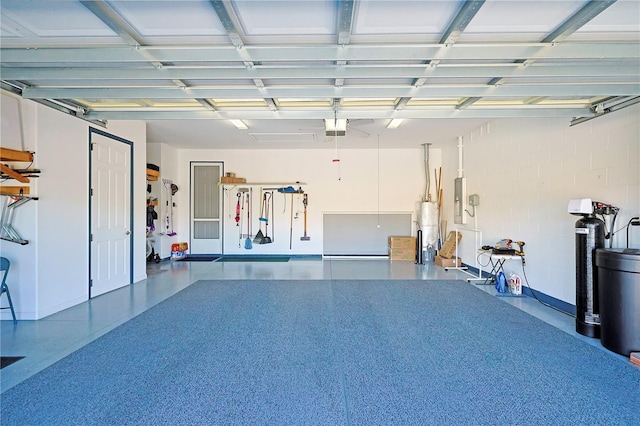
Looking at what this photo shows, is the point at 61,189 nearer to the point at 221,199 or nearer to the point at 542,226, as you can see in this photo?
the point at 221,199

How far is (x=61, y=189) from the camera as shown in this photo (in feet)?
13.9

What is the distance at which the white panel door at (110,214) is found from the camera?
4.89 meters

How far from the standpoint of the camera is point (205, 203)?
8.84m

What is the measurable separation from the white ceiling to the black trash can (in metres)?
1.60

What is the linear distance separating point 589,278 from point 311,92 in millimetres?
3467

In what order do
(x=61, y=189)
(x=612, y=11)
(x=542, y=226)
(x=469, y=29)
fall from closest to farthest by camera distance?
(x=612, y=11), (x=469, y=29), (x=61, y=189), (x=542, y=226)

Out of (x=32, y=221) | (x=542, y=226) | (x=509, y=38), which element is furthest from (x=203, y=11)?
(x=542, y=226)

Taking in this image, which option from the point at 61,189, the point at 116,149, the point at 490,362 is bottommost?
the point at 490,362

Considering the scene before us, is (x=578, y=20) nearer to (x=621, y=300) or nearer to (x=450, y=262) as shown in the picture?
(x=621, y=300)

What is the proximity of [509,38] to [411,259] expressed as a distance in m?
6.56

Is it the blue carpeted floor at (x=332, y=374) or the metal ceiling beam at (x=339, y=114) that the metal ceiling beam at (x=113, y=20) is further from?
the blue carpeted floor at (x=332, y=374)

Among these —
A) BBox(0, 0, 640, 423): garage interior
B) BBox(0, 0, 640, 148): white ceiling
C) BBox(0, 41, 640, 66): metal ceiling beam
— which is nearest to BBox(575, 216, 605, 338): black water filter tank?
BBox(0, 0, 640, 423): garage interior

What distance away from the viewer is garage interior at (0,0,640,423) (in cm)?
229

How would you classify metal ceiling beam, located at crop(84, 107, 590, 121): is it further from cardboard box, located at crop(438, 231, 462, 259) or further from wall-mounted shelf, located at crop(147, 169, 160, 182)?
cardboard box, located at crop(438, 231, 462, 259)
